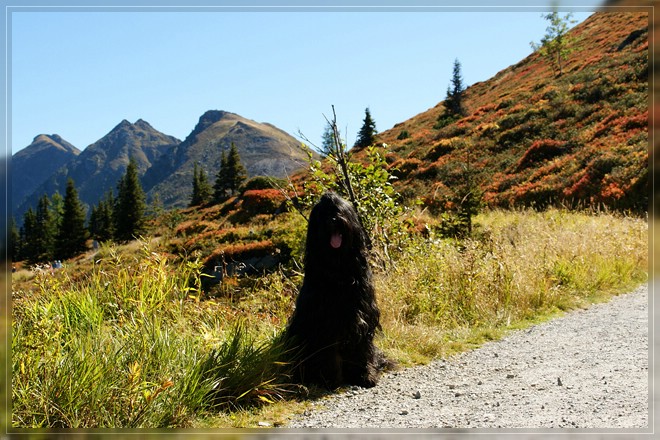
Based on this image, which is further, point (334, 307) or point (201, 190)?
point (201, 190)

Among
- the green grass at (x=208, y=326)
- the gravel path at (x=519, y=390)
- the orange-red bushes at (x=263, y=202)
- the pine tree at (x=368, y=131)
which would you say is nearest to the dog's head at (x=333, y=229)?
the green grass at (x=208, y=326)

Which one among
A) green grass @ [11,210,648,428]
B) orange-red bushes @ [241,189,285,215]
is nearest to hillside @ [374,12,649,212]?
green grass @ [11,210,648,428]

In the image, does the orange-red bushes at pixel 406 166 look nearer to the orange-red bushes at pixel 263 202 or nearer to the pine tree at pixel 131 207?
the orange-red bushes at pixel 263 202

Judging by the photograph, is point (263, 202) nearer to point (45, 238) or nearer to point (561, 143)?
point (561, 143)

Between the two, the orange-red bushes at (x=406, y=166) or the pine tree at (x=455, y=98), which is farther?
the pine tree at (x=455, y=98)

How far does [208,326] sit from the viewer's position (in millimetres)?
5070

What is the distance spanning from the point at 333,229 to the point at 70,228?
2049 inches

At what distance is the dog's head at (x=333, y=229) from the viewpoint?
420 centimetres

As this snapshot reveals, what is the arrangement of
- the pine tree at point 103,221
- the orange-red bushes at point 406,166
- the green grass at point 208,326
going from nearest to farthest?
the green grass at point 208,326 < the orange-red bushes at point 406,166 < the pine tree at point 103,221

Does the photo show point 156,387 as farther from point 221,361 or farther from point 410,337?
point 410,337

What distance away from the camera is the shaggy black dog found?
4309 mm

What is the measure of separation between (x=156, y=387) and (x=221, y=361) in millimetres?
766

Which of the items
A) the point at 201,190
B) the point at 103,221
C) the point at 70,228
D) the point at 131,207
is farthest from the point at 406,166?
the point at 103,221

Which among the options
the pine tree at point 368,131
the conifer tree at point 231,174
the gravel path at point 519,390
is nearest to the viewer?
the gravel path at point 519,390
